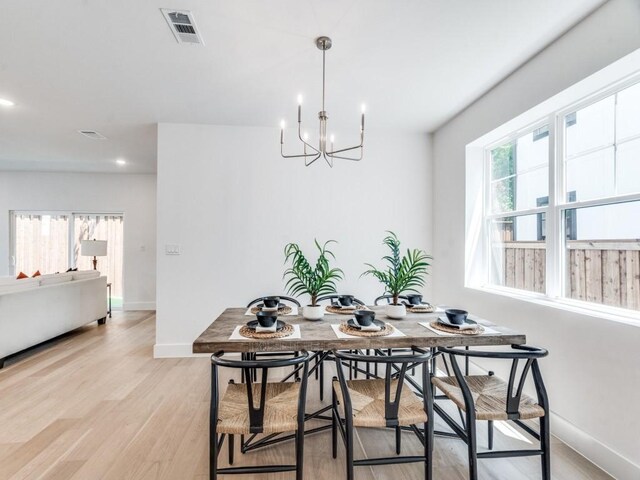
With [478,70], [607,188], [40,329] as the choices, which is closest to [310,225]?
[478,70]

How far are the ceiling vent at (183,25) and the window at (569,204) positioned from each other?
2445mm

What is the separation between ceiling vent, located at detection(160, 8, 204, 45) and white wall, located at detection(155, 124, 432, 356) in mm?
1567

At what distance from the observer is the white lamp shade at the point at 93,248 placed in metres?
5.46

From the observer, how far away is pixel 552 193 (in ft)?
7.65

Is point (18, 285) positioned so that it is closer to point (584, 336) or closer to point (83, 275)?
point (83, 275)

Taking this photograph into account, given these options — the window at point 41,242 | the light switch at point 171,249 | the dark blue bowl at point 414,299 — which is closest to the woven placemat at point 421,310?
the dark blue bowl at point 414,299

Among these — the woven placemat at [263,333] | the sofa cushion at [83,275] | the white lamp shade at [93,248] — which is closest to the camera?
the woven placemat at [263,333]

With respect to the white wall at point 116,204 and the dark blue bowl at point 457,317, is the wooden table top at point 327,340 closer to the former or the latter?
the dark blue bowl at point 457,317

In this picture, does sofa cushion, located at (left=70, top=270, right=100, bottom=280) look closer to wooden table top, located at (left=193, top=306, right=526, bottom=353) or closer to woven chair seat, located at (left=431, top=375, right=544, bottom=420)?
wooden table top, located at (left=193, top=306, right=526, bottom=353)

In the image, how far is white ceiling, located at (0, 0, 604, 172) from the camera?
1.84 m

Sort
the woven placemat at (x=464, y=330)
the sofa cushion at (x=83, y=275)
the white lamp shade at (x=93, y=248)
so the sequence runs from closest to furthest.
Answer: the woven placemat at (x=464, y=330) < the sofa cushion at (x=83, y=275) < the white lamp shade at (x=93, y=248)

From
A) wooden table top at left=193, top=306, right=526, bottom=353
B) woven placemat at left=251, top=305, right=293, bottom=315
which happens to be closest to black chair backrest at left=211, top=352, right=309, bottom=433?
wooden table top at left=193, top=306, right=526, bottom=353

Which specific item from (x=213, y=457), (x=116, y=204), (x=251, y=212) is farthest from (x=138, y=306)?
(x=213, y=457)

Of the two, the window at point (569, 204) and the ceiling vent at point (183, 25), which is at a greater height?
the ceiling vent at point (183, 25)
